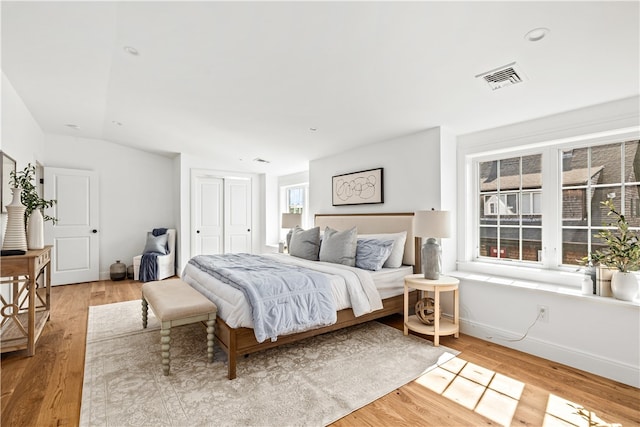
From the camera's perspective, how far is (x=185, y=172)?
617cm

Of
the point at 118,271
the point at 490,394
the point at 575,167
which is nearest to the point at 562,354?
the point at 490,394

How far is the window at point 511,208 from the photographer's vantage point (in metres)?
3.21

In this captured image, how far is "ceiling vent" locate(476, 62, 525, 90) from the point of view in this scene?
2.34m

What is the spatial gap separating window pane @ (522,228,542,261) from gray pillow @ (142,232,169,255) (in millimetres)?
5733

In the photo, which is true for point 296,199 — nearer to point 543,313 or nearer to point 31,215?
point 31,215

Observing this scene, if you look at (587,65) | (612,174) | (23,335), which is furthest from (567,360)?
(23,335)

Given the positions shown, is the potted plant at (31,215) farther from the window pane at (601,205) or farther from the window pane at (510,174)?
the window pane at (601,205)

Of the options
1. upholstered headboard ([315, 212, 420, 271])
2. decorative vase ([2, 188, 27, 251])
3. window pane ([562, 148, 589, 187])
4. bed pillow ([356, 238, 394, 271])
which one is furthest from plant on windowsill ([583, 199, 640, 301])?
decorative vase ([2, 188, 27, 251])

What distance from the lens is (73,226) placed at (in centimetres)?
575

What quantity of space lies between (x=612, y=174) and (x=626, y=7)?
159 centimetres

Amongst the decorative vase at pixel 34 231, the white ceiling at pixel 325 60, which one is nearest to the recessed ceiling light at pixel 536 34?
the white ceiling at pixel 325 60

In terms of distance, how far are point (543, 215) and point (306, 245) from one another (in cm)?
263

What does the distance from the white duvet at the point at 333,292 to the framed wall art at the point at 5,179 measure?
183cm

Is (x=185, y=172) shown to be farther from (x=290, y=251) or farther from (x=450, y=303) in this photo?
(x=450, y=303)
